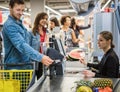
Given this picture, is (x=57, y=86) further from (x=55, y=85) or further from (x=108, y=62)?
(x=108, y=62)

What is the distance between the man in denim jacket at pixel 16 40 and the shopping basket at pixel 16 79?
0.12 m

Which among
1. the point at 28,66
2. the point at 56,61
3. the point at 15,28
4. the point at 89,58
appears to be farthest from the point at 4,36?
the point at 89,58

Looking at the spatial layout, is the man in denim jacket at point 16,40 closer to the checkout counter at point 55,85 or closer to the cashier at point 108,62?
the checkout counter at point 55,85

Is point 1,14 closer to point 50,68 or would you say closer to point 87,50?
point 87,50

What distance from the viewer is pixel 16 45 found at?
9.41 ft

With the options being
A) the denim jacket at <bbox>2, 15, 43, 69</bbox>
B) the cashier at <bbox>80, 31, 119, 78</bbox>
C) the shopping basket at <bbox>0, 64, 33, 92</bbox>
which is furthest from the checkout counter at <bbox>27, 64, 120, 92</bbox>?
the cashier at <bbox>80, 31, 119, 78</bbox>

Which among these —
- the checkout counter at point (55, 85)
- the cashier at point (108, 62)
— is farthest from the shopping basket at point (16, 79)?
the cashier at point (108, 62)

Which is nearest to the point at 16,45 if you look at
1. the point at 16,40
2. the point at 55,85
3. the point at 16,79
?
the point at 16,40

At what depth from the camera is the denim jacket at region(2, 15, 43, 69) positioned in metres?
2.84

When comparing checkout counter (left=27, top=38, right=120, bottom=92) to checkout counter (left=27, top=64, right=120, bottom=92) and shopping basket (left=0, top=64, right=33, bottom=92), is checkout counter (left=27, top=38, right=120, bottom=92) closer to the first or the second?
checkout counter (left=27, top=64, right=120, bottom=92)

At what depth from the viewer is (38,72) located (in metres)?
3.21

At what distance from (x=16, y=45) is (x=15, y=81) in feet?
1.32

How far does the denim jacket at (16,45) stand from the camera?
2.84m

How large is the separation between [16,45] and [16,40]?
47mm
